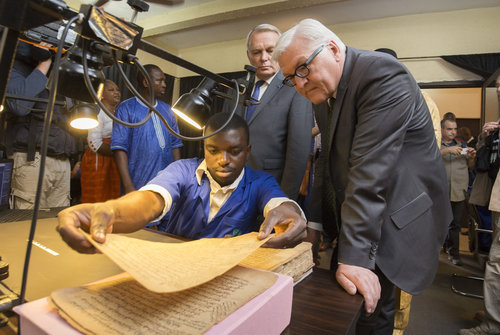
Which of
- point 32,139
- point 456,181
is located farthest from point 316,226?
point 456,181

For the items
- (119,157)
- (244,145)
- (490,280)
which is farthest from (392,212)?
(119,157)

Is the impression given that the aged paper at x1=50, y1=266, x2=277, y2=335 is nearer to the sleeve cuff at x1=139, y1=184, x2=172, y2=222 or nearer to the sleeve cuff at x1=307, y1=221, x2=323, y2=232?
the sleeve cuff at x1=139, y1=184, x2=172, y2=222

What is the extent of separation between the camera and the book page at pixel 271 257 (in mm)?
714

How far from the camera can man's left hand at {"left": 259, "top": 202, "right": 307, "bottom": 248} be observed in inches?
33.7

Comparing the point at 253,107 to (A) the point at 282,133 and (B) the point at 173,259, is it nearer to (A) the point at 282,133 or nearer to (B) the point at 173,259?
(A) the point at 282,133

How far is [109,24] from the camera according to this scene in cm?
58

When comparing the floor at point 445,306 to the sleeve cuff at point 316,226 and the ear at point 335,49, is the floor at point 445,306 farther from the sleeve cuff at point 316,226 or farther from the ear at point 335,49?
the ear at point 335,49

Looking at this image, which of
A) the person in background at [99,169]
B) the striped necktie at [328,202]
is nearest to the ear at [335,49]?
the striped necktie at [328,202]

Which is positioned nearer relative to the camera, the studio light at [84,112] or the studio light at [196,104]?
the studio light at [196,104]

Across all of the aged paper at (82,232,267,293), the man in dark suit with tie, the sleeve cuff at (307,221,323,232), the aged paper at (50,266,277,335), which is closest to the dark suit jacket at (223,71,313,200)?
the man in dark suit with tie

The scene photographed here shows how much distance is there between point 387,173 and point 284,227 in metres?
0.37

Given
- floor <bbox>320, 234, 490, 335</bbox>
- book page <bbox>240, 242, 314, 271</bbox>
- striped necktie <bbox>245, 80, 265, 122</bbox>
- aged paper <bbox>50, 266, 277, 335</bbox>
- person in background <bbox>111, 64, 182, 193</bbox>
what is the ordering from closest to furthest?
1. aged paper <bbox>50, 266, 277, 335</bbox>
2. book page <bbox>240, 242, 314, 271</bbox>
3. striped necktie <bbox>245, 80, 265, 122</bbox>
4. person in background <bbox>111, 64, 182, 193</bbox>
5. floor <bbox>320, 234, 490, 335</bbox>

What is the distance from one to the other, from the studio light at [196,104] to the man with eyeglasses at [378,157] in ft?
1.12

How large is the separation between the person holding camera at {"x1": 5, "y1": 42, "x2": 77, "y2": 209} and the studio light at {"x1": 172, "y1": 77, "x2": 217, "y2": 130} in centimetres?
105
